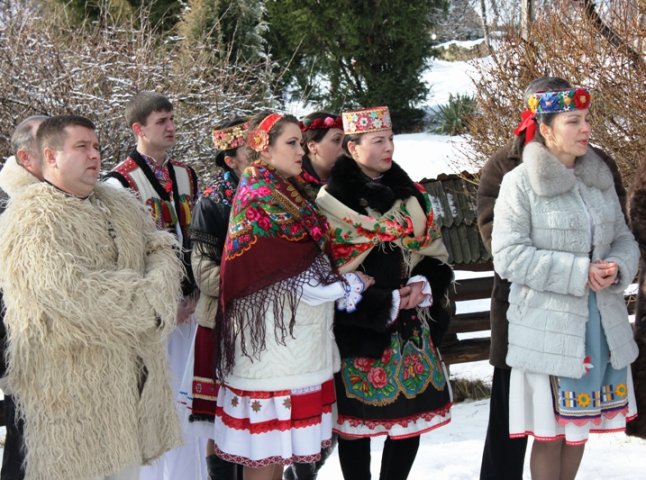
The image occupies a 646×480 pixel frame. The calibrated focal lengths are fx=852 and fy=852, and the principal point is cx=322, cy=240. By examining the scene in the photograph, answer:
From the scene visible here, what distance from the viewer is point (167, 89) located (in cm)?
913

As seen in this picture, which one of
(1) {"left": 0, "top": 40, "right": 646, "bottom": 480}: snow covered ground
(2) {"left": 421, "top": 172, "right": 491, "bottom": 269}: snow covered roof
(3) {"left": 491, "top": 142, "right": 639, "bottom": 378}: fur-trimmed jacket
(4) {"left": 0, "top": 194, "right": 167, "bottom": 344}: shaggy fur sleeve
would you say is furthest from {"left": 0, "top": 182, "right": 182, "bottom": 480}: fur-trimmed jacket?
(2) {"left": 421, "top": 172, "right": 491, "bottom": 269}: snow covered roof

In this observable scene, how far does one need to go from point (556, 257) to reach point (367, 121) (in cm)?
106

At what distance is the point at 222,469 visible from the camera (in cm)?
434

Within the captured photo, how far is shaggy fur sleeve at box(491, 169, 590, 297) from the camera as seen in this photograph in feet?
11.9

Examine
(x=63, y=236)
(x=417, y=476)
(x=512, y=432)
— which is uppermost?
(x=63, y=236)

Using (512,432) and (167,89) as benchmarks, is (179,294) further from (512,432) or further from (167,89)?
(167,89)

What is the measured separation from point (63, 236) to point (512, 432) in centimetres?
210

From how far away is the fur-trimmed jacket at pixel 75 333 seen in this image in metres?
3.13

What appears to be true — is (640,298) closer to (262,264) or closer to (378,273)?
(378,273)

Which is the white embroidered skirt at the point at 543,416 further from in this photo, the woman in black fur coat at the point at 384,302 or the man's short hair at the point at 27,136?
the man's short hair at the point at 27,136

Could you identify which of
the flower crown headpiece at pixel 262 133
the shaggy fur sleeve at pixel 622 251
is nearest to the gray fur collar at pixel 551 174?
the shaggy fur sleeve at pixel 622 251

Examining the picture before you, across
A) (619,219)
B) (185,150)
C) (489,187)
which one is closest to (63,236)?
(489,187)

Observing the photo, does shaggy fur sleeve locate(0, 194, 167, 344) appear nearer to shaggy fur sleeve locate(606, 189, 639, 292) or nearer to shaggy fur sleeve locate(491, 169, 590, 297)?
shaggy fur sleeve locate(491, 169, 590, 297)

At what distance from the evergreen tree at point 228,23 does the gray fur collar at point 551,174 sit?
9.09m
